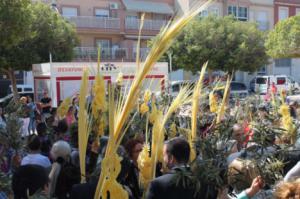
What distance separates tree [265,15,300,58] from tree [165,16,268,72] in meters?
5.69

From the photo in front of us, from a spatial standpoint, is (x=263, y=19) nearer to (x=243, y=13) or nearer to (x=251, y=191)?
(x=243, y=13)

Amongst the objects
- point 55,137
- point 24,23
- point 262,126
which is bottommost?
point 55,137

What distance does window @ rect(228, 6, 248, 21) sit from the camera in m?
38.9

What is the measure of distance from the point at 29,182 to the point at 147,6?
3146 centimetres

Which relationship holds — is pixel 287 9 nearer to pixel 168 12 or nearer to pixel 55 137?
pixel 168 12

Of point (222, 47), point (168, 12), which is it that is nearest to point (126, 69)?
point (222, 47)

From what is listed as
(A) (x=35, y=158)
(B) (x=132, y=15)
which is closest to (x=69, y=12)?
(B) (x=132, y=15)

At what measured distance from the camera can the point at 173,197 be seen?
3332 millimetres

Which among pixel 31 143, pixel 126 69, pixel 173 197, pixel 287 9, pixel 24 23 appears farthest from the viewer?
pixel 287 9

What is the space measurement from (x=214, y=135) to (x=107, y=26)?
2919cm

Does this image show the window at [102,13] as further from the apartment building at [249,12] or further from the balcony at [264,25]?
the balcony at [264,25]

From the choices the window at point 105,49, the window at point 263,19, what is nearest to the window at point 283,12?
the window at point 263,19

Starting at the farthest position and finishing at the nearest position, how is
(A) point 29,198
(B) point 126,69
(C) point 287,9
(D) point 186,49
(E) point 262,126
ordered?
1. (C) point 287,9
2. (D) point 186,49
3. (B) point 126,69
4. (E) point 262,126
5. (A) point 29,198

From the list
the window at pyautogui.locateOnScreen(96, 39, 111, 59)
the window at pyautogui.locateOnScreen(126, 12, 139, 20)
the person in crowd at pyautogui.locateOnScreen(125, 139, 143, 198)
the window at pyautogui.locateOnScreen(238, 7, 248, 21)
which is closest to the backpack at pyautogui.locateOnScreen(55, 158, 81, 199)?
the person in crowd at pyautogui.locateOnScreen(125, 139, 143, 198)
